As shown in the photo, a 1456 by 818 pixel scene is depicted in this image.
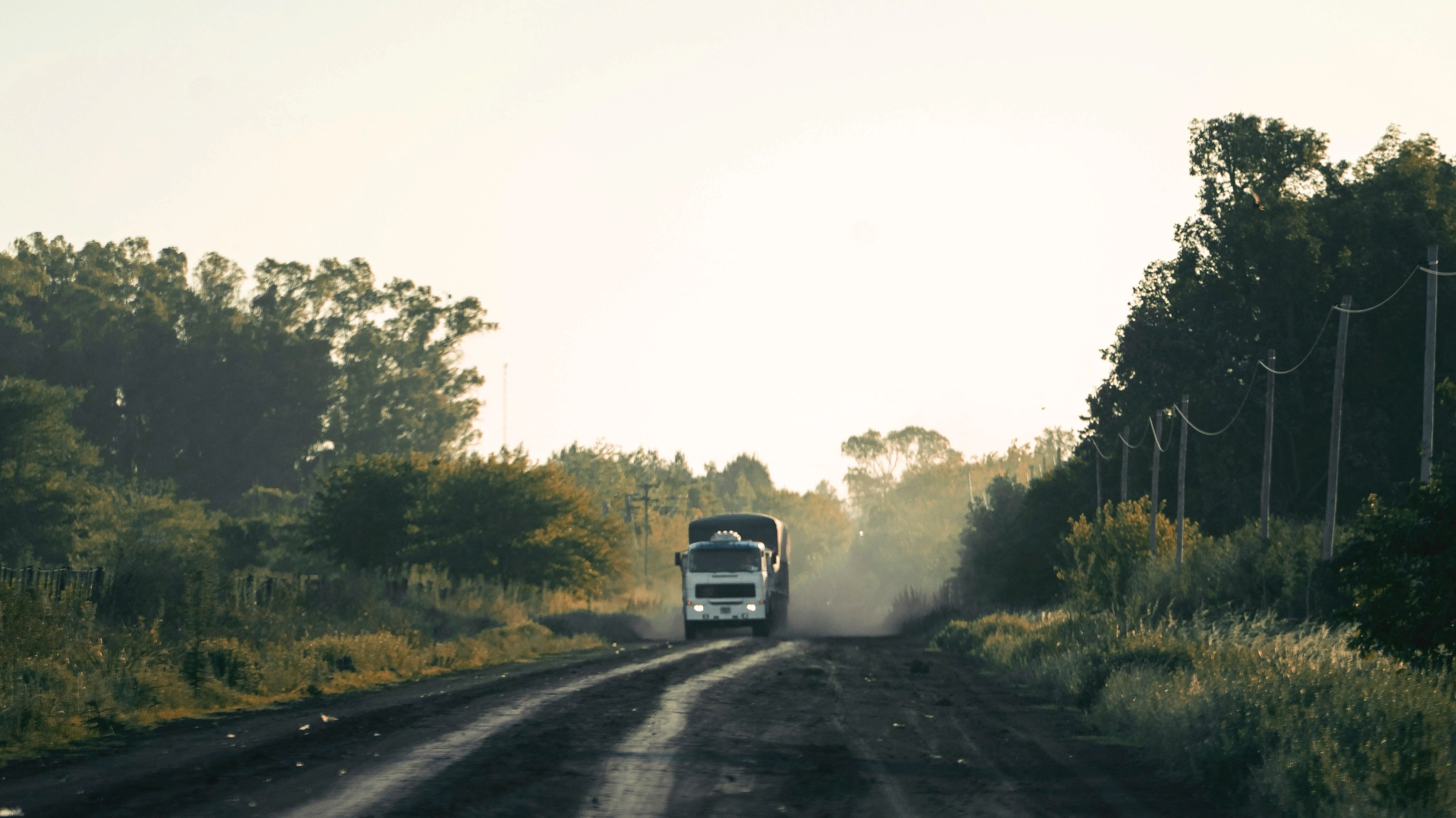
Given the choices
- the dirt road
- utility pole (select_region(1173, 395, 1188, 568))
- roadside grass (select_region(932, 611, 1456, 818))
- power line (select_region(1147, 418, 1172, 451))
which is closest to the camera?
roadside grass (select_region(932, 611, 1456, 818))

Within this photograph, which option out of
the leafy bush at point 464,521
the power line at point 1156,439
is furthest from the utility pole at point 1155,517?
the leafy bush at point 464,521

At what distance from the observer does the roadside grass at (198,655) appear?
15.8 m

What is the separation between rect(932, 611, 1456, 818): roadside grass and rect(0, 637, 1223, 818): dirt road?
1.65 feet

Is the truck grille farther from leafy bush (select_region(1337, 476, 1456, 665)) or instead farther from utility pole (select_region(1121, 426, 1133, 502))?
leafy bush (select_region(1337, 476, 1456, 665))

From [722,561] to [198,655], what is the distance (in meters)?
28.1

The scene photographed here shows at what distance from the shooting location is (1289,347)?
55.2m

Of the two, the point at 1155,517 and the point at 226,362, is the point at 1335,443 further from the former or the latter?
the point at 226,362

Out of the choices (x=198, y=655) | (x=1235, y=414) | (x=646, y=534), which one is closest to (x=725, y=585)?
(x=1235, y=414)

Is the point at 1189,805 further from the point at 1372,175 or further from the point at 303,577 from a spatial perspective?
the point at 1372,175

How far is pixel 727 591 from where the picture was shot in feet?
156

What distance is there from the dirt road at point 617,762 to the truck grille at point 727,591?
2580cm

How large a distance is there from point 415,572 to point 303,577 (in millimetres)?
23324

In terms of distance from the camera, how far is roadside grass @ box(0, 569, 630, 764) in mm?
15805

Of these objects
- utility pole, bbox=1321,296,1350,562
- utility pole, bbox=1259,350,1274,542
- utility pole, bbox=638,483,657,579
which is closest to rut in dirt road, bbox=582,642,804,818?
utility pole, bbox=1321,296,1350,562
